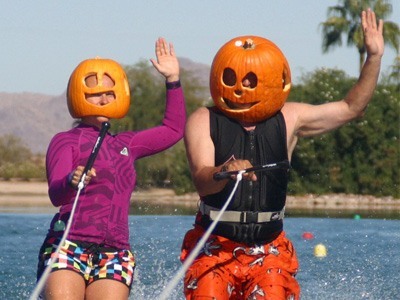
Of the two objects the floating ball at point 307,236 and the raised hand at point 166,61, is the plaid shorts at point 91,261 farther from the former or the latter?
the floating ball at point 307,236

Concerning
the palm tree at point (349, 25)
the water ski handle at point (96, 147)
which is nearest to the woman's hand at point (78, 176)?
the water ski handle at point (96, 147)

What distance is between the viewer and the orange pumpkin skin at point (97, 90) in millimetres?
6855

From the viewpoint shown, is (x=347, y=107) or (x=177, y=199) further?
(x=177, y=199)

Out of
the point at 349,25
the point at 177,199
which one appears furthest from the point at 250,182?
the point at 349,25

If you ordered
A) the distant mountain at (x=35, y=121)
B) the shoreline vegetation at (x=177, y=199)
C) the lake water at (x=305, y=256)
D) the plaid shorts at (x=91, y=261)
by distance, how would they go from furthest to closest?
the distant mountain at (x=35, y=121), the shoreline vegetation at (x=177, y=199), the lake water at (x=305, y=256), the plaid shorts at (x=91, y=261)

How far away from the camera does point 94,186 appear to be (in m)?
6.67

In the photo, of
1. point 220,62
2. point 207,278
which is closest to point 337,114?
point 220,62

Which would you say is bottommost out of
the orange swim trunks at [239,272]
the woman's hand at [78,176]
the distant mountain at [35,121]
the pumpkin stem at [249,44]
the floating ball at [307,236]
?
the distant mountain at [35,121]

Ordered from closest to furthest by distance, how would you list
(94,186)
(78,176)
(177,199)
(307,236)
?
(78,176) → (94,186) → (307,236) → (177,199)

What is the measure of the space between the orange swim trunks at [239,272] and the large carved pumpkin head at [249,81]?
72 centimetres

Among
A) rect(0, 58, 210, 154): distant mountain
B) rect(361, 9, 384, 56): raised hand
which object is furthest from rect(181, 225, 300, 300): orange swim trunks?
rect(0, 58, 210, 154): distant mountain

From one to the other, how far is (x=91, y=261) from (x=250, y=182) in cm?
95

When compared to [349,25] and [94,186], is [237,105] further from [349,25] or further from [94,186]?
[349,25]

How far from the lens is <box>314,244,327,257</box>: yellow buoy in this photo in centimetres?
1441
